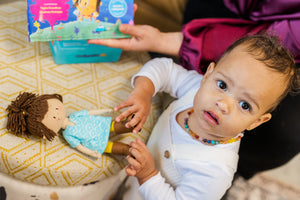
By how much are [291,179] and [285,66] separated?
33.0 inches

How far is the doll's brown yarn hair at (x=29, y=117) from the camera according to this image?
570mm

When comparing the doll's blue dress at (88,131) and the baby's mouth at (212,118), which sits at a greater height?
the baby's mouth at (212,118)

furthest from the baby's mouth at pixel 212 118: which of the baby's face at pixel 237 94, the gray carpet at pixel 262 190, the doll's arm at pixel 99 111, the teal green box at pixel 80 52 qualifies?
the gray carpet at pixel 262 190

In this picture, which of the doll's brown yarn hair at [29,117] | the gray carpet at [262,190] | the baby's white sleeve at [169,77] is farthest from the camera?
the gray carpet at [262,190]

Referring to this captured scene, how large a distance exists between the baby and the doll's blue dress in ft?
0.17

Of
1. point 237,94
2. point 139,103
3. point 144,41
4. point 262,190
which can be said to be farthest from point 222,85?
point 262,190

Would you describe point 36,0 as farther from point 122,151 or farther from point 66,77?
point 122,151

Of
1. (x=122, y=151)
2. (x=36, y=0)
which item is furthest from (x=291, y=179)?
(x=36, y=0)

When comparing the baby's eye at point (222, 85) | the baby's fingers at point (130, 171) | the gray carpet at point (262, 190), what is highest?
the baby's eye at point (222, 85)

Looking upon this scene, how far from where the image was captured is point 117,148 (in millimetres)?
659

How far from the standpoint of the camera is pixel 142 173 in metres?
0.67

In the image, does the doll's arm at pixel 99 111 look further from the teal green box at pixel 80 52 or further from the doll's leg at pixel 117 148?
the teal green box at pixel 80 52

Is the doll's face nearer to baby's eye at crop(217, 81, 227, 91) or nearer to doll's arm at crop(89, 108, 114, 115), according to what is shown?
doll's arm at crop(89, 108, 114, 115)

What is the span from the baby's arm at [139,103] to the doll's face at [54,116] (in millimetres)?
126
